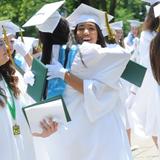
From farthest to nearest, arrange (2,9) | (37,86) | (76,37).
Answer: (2,9), (76,37), (37,86)

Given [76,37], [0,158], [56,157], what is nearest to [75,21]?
[76,37]

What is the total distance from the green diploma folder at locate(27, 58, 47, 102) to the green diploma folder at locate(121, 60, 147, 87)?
0.83 metres

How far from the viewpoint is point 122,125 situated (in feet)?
16.0

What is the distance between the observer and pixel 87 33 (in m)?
5.05

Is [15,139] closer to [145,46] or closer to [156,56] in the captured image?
[156,56]

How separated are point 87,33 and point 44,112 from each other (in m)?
1.41

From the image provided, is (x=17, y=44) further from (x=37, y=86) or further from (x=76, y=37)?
(x=37, y=86)

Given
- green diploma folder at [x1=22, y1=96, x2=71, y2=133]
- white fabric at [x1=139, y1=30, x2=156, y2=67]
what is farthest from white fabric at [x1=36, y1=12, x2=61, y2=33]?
white fabric at [x1=139, y1=30, x2=156, y2=67]

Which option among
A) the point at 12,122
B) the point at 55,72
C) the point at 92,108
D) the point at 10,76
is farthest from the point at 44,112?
the point at 92,108

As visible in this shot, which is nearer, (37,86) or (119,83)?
(37,86)

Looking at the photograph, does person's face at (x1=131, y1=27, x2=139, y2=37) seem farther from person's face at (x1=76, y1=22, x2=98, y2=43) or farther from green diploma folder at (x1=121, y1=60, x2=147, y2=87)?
green diploma folder at (x1=121, y1=60, x2=147, y2=87)

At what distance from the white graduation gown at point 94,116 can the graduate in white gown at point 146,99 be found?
6.85ft

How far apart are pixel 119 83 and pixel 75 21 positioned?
75cm

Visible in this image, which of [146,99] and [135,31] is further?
[135,31]
